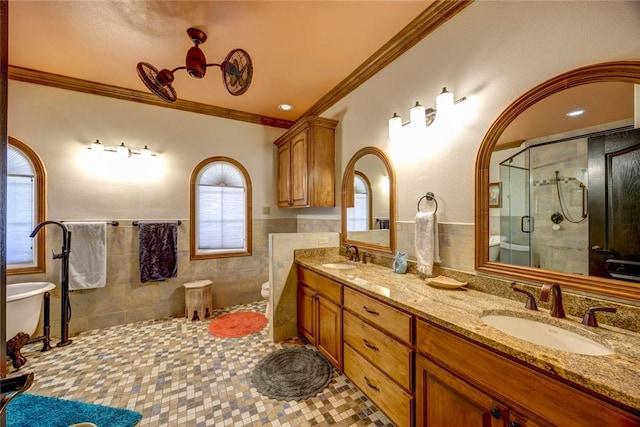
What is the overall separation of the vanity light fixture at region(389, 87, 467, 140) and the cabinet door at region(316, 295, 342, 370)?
1.59 m

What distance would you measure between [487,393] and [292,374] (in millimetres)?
1522

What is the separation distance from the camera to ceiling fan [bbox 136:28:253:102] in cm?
189

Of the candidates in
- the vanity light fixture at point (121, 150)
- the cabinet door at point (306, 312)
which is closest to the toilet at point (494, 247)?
the cabinet door at point (306, 312)

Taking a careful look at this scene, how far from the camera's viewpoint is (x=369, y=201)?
2574 millimetres

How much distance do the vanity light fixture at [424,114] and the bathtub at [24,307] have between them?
11.9ft

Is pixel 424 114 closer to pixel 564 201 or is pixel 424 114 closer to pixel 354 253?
pixel 564 201

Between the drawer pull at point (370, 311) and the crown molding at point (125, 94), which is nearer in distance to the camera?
the drawer pull at point (370, 311)

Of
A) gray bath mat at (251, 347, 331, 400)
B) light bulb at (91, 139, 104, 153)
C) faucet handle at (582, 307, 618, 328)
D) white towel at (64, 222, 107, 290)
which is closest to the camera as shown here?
faucet handle at (582, 307, 618, 328)

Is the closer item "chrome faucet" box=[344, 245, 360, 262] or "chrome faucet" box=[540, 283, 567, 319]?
"chrome faucet" box=[540, 283, 567, 319]

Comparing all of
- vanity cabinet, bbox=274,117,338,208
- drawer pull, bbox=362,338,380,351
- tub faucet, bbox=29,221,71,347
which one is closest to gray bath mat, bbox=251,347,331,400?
drawer pull, bbox=362,338,380,351

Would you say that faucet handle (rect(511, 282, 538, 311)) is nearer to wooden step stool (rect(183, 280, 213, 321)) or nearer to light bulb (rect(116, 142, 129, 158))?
wooden step stool (rect(183, 280, 213, 321))

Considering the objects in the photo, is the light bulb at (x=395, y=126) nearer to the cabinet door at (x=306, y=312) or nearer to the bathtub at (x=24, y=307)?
the cabinet door at (x=306, y=312)

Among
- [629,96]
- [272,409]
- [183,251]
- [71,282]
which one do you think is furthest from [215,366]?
[629,96]

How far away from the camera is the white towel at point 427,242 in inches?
71.2
